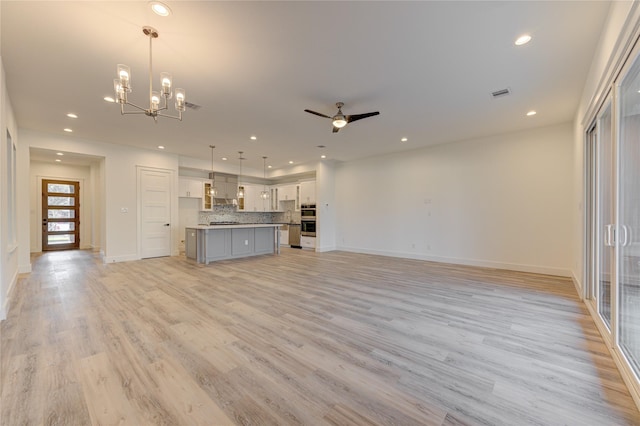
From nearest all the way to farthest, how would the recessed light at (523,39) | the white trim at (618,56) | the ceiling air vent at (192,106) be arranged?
1. the white trim at (618,56)
2. the recessed light at (523,39)
3. the ceiling air vent at (192,106)

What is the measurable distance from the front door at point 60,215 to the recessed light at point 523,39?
1201 centimetres

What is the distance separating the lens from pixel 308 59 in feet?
9.64

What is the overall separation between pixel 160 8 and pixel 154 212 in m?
6.19

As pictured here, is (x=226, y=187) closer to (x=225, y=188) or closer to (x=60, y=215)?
(x=225, y=188)

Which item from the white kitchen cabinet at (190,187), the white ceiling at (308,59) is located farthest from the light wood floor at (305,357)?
the white kitchen cabinet at (190,187)

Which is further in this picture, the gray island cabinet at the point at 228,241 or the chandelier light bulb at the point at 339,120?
the gray island cabinet at the point at 228,241

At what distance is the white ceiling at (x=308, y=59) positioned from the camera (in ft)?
7.45

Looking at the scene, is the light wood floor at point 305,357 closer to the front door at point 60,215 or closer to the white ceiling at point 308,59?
the white ceiling at point 308,59

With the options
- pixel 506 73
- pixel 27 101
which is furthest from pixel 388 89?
pixel 27 101

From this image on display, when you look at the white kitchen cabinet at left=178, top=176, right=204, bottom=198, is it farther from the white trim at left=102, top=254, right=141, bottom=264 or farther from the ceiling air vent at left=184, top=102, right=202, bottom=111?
the ceiling air vent at left=184, top=102, right=202, bottom=111

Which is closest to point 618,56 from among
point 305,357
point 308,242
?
point 305,357

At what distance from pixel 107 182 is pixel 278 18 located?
21.0 ft

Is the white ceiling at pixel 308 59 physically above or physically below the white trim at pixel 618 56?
above

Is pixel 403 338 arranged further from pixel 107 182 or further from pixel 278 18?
pixel 107 182
